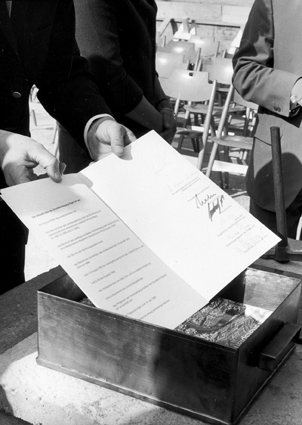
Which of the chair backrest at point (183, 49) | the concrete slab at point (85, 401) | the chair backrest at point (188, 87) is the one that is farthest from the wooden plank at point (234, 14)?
the concrete slab at point (85, 401)

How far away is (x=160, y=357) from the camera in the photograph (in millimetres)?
672

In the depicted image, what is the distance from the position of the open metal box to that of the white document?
4 cm

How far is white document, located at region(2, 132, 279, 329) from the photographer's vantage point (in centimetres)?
69

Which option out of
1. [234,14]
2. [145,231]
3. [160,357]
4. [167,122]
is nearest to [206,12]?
[234,14]

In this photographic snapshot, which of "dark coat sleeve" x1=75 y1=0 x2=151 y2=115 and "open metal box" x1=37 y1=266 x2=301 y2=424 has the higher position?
"dark coat sleeve" x1=75 y1=0 x2=151 y2=115

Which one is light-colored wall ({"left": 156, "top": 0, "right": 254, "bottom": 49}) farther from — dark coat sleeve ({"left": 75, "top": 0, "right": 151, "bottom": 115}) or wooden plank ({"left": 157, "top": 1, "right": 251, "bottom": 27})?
dark coat sleeve ({"left": 75, "top": 0, "right": 151, "bottom": 115})

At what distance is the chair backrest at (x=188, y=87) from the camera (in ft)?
14.5

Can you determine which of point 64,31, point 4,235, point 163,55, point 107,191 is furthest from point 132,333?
point 163,55

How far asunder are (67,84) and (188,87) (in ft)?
11.0

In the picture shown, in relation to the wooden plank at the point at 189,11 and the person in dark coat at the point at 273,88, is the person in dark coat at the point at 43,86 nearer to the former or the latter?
the person in dark coat at the point at 273,88

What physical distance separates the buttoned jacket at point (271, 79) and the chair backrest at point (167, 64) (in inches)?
134

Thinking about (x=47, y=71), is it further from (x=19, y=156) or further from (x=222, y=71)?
(x=222, y=71)

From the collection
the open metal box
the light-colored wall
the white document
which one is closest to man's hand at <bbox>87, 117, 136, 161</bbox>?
the white document

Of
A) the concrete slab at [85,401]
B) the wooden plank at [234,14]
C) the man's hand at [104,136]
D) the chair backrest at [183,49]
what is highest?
the man's hand at [104,136]
